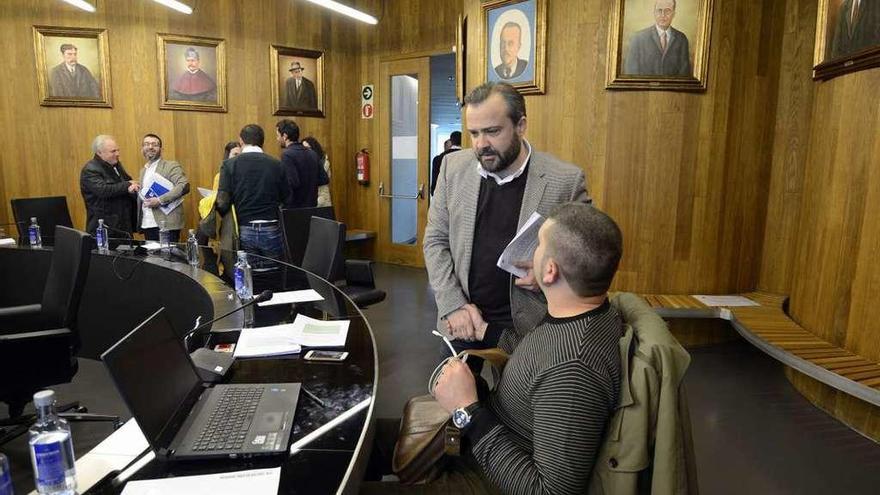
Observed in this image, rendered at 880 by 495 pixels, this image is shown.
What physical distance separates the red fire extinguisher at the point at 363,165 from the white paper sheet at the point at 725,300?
4.55 metres

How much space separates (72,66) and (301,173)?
303 centimetres

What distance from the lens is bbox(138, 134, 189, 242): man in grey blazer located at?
520 centimetres

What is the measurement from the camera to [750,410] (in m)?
3.26

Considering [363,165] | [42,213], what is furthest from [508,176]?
[363,165]

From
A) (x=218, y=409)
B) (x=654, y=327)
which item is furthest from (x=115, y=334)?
(x=654, y=327)

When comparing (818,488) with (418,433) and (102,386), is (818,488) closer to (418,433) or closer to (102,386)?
(418,433)

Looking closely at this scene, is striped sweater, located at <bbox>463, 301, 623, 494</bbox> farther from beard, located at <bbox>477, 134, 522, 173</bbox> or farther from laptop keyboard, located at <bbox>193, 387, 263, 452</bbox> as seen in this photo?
beard, located at <bbox>477, 134, 522, 173</bbox>

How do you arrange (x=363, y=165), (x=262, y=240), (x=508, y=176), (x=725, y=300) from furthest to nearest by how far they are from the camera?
1. (x=363, y=165)
2. (x=262, y=240)
3. (x=725, y=300)
4. (x=508, y=176)

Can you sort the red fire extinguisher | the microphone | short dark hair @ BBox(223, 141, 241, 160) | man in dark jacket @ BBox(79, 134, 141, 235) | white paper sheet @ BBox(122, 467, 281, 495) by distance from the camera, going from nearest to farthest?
white paper sheet @ BBox(122, 467, 281, 495)
the microphone
man in dark jacket @ BBox(79, 134, 141, 235)
short dark hair @ BBox(223, 141, 241, 160)
the red fire extinguisher

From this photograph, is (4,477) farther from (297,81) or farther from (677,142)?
(297,81)

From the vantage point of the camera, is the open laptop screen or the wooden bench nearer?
the open laptop screen

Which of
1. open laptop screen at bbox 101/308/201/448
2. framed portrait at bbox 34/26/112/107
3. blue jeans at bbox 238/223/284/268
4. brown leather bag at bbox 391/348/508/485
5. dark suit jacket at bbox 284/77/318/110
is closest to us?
open laptop screen at bbox 101/308/201/448

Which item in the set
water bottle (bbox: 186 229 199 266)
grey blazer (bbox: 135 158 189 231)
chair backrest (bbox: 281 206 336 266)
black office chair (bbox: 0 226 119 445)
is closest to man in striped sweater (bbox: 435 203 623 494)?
black office chair (bbox: 0 226 119 445)

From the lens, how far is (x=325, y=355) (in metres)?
1.83
